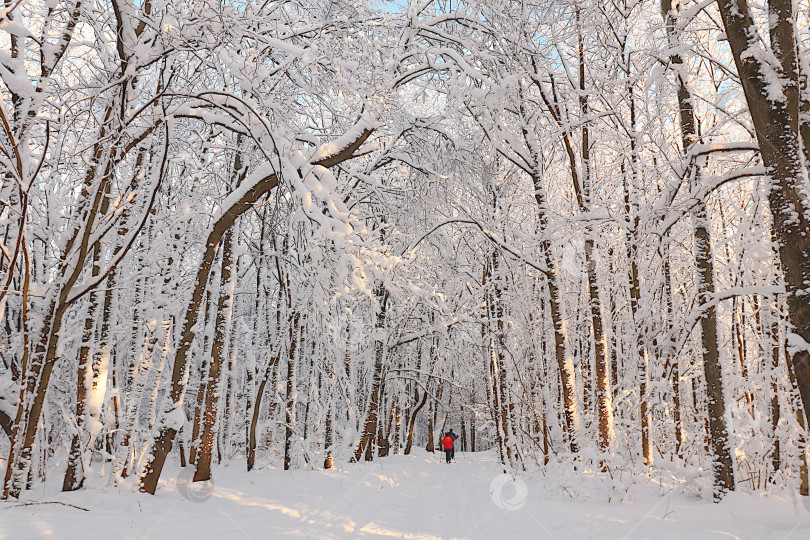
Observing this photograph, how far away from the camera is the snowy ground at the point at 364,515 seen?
183 inches

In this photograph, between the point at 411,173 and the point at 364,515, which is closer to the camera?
the point at 364,515

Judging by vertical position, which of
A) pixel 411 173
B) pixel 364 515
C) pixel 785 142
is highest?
pixel 411 173

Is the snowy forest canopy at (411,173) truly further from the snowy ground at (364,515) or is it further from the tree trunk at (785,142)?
the snowy ground at (364,515)

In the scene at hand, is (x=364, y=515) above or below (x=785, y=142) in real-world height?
below

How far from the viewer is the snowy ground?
4.65 m

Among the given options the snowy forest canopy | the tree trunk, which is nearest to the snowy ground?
the snowy forest canopy

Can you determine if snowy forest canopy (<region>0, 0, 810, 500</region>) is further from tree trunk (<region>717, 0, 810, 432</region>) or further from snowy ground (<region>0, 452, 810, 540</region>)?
snowy ground (<region>0, 452, 810, 540</region>)

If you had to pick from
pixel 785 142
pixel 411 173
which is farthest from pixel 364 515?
pixel 785 142

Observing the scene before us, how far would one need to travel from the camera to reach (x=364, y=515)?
753cm

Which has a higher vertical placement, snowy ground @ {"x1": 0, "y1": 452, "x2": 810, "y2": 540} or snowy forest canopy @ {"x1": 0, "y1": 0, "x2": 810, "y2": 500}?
snowy forest canopy @ {"x1": 0, "y1": 0, "x2": 810, "y2": 500}

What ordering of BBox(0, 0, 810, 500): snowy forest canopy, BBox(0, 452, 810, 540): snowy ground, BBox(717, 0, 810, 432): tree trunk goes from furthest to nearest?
1. BBox(0, 452, 810, 540): snowy ground
2. BBox(0, 0, 810, 500): snowy forest canopy
3. BBox(717, 0, 810, 432): tree trunk

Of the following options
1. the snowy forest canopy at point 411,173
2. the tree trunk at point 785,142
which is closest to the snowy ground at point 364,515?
the snowy forest canopy at point 411,173

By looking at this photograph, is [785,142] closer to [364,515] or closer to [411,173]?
[411,173]

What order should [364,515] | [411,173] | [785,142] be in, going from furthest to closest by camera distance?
[411,173] < [364,515] < [785,142]
